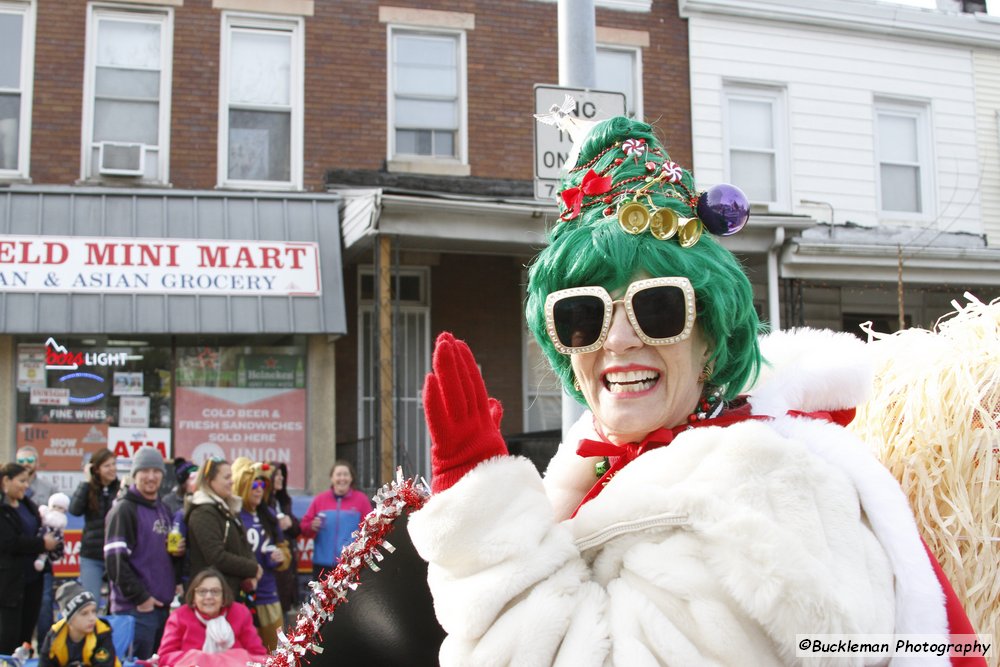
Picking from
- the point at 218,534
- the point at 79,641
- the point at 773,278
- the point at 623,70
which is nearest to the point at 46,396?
the point at 218,534

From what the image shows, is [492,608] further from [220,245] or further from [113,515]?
[220,245]

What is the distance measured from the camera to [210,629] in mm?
6090

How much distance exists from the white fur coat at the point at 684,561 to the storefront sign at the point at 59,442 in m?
9.69

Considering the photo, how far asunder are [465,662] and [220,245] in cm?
952

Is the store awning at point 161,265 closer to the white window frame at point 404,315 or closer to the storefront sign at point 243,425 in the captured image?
the storefront sign at point 243,425

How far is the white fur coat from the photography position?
62.4 inches

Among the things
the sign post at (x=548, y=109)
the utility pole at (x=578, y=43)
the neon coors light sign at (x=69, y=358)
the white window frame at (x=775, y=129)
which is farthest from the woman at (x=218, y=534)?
the white window frame at (x=775, y=129)

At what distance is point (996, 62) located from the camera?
47.6 ft

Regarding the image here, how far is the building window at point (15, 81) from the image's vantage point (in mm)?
11242

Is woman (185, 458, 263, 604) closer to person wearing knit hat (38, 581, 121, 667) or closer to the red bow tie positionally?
person wearing knit hat (38, 581, 121, 667)

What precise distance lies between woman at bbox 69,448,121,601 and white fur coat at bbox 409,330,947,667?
6347 mm

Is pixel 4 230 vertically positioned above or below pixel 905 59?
below

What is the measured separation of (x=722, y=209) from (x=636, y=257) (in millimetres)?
213

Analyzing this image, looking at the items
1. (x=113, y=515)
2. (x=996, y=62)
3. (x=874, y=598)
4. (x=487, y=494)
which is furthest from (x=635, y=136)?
(x=996, y=62)
